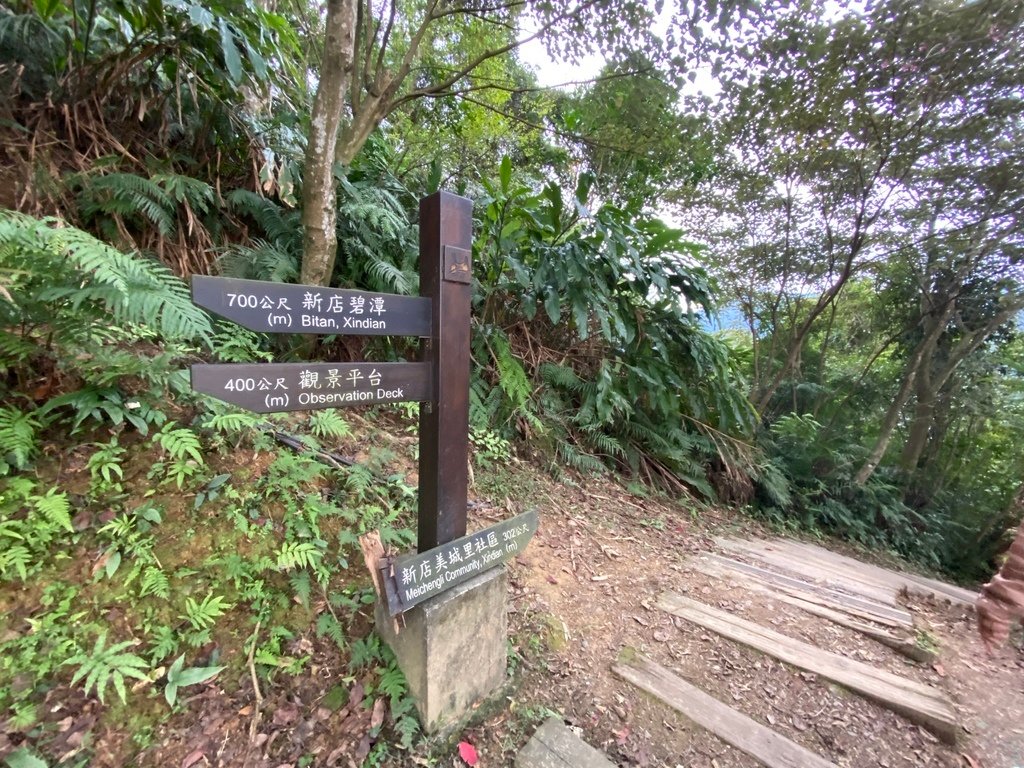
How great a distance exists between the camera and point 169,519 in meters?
1.88

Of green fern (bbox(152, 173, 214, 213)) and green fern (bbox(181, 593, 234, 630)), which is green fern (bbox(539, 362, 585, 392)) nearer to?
green fern (bbox(152, 173, 214, 213))

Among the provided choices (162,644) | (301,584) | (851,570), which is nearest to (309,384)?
(301,584)

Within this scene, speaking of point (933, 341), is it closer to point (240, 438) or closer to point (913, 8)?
point (913, 8)

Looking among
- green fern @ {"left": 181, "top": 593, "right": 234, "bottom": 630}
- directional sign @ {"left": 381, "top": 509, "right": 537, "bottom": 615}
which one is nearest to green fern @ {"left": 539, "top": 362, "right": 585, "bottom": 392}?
directional sign @ {"left": 381, "top": 509, "right": 537, "bottom": 615}

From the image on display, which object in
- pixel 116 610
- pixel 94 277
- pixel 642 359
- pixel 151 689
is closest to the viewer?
pixel 151 689

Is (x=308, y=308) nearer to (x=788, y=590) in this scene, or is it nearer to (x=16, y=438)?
(x=16, y=438)

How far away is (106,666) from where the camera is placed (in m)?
1.43

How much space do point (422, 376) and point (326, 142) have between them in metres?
2.00

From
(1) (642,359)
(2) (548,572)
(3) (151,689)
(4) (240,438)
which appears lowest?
(2) (548,572)

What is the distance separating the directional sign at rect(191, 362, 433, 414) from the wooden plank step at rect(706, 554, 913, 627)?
3.02 m

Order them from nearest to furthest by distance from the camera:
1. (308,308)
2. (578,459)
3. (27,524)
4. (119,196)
→ 1. (308,308)
2. (27,524)
3. (119,196)
4. (578,459)

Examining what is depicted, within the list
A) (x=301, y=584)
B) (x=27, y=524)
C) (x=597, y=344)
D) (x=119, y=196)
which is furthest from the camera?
(x=597, y=344)

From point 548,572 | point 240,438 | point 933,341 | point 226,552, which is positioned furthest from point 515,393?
point 933,341

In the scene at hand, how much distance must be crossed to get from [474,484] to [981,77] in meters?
7.21
